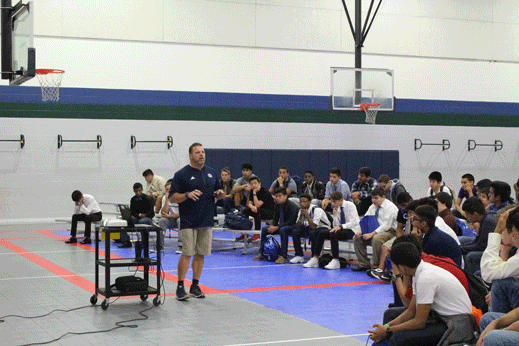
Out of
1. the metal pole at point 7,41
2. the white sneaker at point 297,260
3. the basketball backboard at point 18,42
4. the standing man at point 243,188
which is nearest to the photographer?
the basketball backboard at point 18,42

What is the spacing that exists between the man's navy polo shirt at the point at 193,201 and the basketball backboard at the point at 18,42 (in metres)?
3.54

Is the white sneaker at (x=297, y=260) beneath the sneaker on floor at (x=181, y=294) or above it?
beneath

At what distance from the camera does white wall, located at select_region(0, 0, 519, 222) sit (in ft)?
61.9

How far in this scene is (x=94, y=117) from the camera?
19141mm

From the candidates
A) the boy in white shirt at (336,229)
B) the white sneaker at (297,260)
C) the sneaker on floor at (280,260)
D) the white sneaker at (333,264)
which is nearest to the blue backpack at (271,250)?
the sneaker on floor at (280,260)

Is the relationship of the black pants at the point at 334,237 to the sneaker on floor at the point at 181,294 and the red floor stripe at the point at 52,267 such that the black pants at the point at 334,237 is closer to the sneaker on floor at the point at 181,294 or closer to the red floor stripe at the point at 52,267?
the sneaker on floor at the point at 181,294

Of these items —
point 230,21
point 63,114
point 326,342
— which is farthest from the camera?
point 230,21

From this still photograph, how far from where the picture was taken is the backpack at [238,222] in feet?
43.0

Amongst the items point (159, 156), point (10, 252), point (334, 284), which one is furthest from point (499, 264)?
point (159, 156)

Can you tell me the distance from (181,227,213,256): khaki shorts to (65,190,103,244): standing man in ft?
23.0

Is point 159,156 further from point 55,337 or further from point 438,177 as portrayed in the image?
point 55,337

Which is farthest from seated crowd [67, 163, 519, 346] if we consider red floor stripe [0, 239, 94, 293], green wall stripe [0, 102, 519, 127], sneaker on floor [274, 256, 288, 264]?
green wall stripe [0, 102, 519, 127]

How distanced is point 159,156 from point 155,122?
3.38ft

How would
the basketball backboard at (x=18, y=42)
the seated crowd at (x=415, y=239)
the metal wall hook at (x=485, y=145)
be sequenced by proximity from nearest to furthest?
the seated crowd at (x=415, y=239) < the basketball backboard at (x=18, y=42) < the metal wall hook at (x=485, y=145)
